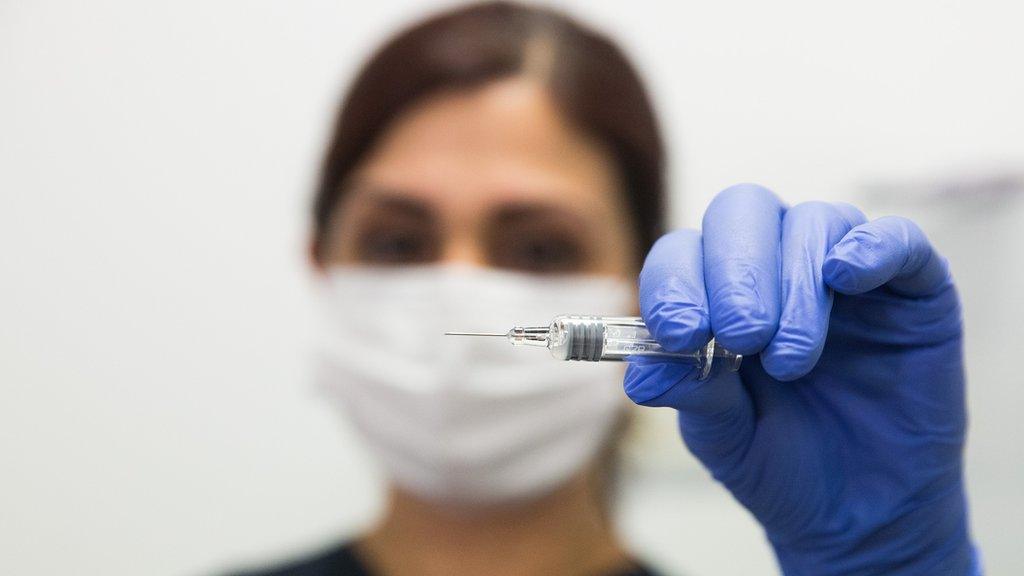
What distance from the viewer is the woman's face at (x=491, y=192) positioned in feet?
3.82

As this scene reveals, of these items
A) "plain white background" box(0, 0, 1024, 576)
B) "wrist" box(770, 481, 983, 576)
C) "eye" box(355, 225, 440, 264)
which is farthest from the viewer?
"plain white background" box(0, 0, 1024, 576)

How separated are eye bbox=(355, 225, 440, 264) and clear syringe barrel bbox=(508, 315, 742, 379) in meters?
0.54

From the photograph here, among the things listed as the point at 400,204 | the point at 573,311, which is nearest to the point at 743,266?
the point at 573,311

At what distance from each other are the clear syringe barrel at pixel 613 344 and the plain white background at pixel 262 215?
793 mm

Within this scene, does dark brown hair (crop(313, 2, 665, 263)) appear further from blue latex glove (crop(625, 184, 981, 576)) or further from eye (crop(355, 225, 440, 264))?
blue latex glove (crop(625, 184, 981, 576))

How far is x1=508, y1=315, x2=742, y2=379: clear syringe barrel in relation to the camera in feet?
2.17

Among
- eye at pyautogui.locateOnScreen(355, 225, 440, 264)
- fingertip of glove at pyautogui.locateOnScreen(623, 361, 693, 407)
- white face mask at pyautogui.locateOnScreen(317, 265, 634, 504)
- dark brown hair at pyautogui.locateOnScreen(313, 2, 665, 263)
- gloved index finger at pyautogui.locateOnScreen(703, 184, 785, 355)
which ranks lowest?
white face mask at pyautogui.locateOnScreen(317, 265, 634, 504)

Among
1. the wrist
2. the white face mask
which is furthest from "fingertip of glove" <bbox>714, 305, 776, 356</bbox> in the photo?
the white face mask

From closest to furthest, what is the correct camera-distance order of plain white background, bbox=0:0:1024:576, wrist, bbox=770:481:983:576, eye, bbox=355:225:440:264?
1. wrist, bbox=770:481:983:576
2. eye, bbox=355:225:440:264
3. plain white background, bbox=0:0:1024:576

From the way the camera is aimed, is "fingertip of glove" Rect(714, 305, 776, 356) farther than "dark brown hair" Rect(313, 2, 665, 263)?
No

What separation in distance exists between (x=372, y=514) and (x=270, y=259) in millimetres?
491

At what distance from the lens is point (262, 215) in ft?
4.59

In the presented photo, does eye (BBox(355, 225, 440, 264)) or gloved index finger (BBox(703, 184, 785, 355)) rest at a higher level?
gloved index finger (BBox(703, 184, 785, 355))

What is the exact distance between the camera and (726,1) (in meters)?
1.46
